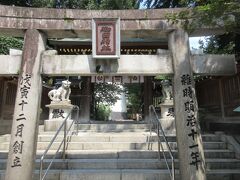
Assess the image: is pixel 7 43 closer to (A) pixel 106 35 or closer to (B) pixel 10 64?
(B) pixel 10 64

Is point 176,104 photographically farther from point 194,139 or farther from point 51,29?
point 51,29

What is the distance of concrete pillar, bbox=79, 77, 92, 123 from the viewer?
1441 centimetres

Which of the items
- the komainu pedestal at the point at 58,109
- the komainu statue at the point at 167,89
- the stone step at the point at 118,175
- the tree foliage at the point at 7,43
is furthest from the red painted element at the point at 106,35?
the tree foliage at the point at 7,43

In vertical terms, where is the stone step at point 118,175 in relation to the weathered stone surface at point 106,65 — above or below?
below

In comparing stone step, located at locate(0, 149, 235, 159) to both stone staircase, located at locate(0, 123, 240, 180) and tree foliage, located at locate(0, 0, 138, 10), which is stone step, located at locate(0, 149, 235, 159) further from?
tree foliage, located at locate(0, 0, 138, 10)

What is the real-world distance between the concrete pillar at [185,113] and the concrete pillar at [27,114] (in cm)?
306

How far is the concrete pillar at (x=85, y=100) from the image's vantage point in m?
14.4

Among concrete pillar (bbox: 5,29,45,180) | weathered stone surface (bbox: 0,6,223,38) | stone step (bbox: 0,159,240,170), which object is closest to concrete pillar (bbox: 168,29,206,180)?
weathered stone surface (bbox: 0,6,223,38)

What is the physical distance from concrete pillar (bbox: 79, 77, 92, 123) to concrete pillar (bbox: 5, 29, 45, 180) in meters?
8.03

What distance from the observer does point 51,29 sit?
6680mm

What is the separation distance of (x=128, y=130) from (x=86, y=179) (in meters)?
5.45

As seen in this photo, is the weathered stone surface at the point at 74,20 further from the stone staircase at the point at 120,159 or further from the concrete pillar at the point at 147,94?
the concrete pillar at the point at 147,94

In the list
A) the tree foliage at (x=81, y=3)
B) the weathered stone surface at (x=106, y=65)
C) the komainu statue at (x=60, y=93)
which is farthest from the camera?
the tree foliage at (x=81, y=3)

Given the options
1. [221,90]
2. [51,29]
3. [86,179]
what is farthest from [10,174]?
[221,90]
